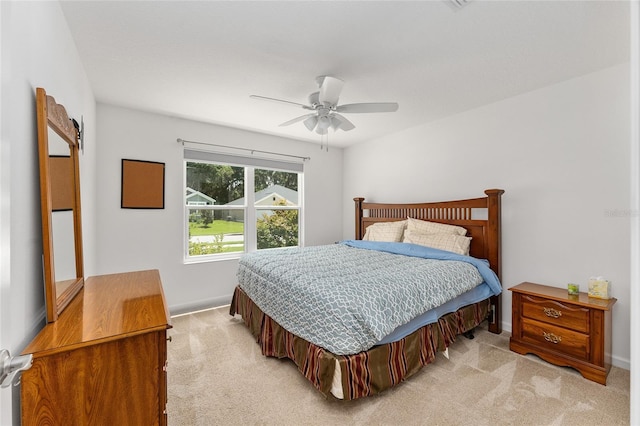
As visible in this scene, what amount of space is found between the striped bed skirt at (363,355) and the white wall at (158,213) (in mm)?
1347

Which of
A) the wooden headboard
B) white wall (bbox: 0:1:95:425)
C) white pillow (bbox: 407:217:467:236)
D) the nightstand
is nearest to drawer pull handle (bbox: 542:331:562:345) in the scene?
the nightstand

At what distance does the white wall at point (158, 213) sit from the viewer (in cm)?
321

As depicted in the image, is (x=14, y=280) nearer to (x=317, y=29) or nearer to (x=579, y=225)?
(x=317, y=29)

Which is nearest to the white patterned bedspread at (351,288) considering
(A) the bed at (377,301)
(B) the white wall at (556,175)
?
(A) the bed at (377,301)

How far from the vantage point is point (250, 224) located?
430 centimetres

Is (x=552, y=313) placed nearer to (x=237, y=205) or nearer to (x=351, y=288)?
(x=351, y=288)

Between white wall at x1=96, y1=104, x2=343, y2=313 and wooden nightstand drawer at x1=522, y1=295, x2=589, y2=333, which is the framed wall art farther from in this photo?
wooden nightstand drawer at x1=522, y1=295, x2=589, y2=333

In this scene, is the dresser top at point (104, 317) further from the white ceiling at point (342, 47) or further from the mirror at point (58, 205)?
the white ceiling at point (342, 47)

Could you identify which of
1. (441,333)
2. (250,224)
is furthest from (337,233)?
(441,333)

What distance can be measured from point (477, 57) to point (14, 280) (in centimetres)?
298

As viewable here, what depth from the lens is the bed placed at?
1.80 metres

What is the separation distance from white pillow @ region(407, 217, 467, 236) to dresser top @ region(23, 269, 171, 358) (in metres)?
2.89

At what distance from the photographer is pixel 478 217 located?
129 inches

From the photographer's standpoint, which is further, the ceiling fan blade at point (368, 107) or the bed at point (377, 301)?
the ceiling fan blade at point (368, 107)
